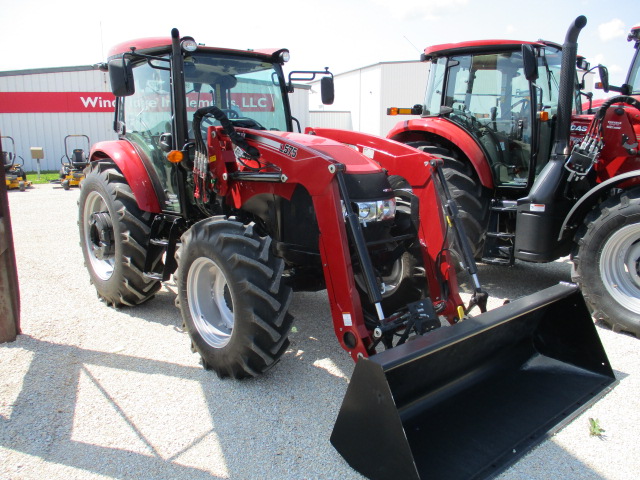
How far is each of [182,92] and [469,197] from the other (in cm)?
279

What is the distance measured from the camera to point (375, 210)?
3.25 meters

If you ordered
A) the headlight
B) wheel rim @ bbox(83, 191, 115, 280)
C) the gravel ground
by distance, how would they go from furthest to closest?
wheel rim @ bbox(83, 191, 115, 280)
the headlight
the gravel ground

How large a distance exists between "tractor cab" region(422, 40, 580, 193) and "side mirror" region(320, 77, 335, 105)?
1.49m

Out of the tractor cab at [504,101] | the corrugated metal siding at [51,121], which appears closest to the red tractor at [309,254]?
the tractor cab at [504,101]

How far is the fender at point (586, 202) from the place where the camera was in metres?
4.12

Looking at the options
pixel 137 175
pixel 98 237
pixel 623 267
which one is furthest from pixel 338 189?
pixel 98 237

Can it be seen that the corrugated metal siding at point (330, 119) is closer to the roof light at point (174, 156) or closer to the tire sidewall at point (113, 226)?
the tire sidewall at point (113, 226)

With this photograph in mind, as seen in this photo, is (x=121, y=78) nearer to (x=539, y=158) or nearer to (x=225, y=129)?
(x=225, y=129)

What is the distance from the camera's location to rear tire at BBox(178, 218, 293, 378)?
9.82 feet

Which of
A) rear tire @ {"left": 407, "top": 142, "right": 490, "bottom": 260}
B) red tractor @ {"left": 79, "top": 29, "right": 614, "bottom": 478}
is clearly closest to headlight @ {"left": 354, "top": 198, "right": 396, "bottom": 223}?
red tractor @ {"left": 79, "top": 29, "right": 614, "bottom": 478}

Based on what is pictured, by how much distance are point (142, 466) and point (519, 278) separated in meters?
4.41

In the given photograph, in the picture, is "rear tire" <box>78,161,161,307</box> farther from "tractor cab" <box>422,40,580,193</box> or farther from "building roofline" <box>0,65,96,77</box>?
"building roofline" <box>0,65,96,77</box>

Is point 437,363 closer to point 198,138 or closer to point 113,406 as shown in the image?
point 113,406

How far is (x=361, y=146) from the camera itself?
401cm
